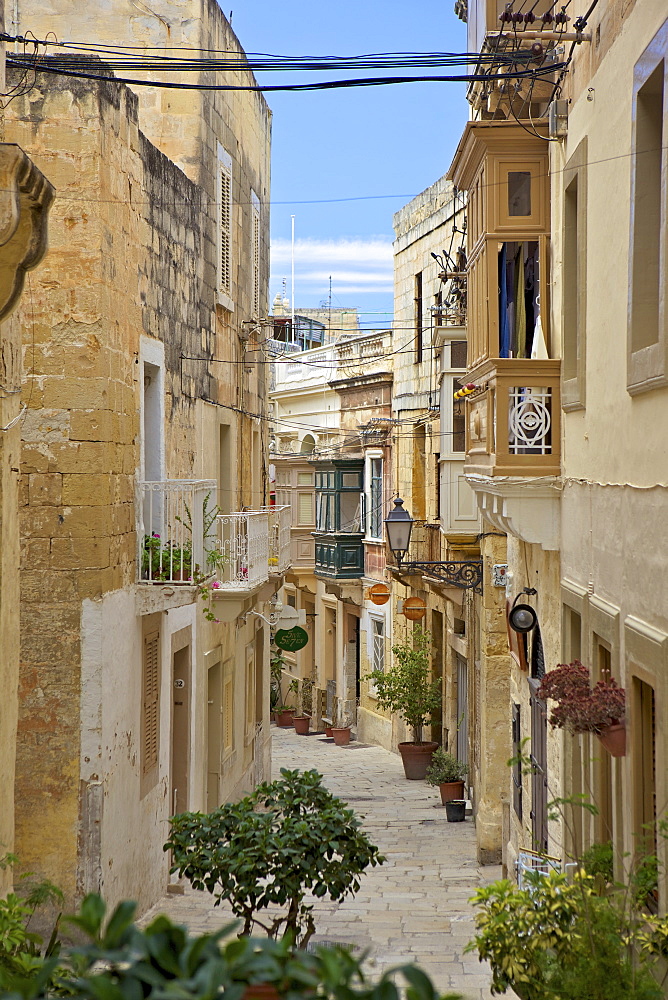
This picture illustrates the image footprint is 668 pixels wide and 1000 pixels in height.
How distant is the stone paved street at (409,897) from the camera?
9592mm

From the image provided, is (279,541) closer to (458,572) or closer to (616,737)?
(458,572)

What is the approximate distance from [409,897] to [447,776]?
21.7ft

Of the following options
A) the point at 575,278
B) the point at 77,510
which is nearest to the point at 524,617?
the point at 575,278

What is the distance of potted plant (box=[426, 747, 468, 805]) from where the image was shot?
18500mm

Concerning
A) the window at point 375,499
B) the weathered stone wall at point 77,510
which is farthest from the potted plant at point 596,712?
the window at point 375,499

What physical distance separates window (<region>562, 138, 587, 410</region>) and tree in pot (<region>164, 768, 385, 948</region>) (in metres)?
3.36

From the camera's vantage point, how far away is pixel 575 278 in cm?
889

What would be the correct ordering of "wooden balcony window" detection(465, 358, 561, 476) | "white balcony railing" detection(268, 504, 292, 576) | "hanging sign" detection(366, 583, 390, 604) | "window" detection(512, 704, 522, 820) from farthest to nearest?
"hanging sign" detection(366, 583, 390, 604), "white balcony railing" detection(268, 504, 292, 576), "window" detection(512, 704, 522, 820), "wooden balcony window" detection(465, 358, 561, 476)

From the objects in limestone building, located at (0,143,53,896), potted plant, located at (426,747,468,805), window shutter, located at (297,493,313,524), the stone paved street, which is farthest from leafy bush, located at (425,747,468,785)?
window shutter, located at (297,493,313,524)

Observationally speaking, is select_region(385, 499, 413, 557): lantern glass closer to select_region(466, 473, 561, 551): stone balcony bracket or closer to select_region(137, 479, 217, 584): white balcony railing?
select_region(137, 479, 217, 584): white balcony railing

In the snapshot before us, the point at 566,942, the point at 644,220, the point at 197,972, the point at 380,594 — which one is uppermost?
the point at 644,220

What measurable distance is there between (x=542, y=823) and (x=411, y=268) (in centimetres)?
1792

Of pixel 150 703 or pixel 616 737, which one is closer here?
pixel 616 737

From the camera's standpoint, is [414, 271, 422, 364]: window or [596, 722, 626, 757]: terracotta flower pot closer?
[596, 722, 626, 757]: terracotta flower pot
